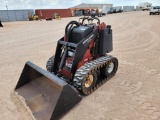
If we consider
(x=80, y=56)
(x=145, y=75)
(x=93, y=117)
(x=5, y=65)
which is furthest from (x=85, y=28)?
(x=5, y=65)

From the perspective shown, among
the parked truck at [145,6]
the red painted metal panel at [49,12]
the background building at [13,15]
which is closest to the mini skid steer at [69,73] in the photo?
the background building at [13,15]

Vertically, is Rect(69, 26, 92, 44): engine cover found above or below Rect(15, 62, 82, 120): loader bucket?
above

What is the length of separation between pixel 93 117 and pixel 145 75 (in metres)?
2.00

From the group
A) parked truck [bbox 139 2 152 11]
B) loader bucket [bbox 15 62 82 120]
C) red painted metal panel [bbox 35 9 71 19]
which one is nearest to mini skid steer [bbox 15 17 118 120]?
loader bucket [bbox 15 62 82 120]

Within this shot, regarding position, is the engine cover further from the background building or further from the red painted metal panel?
the red painted metal panel

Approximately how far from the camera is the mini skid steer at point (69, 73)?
2.56 meters

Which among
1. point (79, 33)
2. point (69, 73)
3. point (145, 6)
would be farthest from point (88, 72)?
point (145, 6)

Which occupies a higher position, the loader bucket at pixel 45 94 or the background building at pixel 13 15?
the background building at pixel 13 15

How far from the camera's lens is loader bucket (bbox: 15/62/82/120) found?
95.7 inches

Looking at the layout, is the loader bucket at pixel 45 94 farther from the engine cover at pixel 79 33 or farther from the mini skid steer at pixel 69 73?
the engine cover at pixel 79 33

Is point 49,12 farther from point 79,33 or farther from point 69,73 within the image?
point 69,73

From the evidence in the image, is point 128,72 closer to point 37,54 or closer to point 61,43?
point 61,43

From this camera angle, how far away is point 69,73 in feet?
10.5

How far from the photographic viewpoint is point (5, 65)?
16.6 ft
